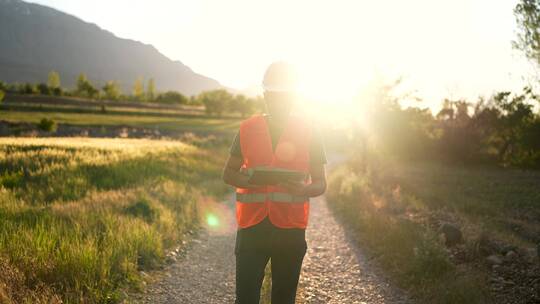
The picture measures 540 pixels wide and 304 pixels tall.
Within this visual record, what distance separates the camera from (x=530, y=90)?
24.0 m

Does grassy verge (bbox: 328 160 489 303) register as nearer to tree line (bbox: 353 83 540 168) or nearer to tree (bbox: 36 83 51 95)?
tree line (bbox: 353 83 540 168)

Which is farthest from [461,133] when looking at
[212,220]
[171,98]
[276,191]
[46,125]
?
[171,98]

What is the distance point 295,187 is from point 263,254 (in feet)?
1.92

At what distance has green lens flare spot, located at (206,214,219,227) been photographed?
11.7 m

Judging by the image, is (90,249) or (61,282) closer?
(61,282)

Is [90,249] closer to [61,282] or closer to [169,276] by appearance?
[61,282]

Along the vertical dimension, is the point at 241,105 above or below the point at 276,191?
above

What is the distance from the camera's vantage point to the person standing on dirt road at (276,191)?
2.89 m

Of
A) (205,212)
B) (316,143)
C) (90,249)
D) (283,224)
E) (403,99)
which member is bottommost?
(205,212)

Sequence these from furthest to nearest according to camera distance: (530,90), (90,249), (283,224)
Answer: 1. (530,90)
2. (90,249)
3. (283,224)

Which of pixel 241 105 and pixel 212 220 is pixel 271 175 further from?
pixel 241 105

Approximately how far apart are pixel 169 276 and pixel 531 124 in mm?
32863

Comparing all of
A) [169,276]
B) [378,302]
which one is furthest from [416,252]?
[169,276]

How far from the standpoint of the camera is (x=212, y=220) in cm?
1210
